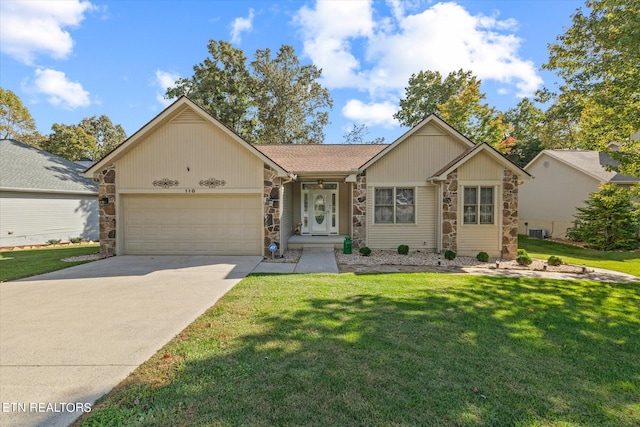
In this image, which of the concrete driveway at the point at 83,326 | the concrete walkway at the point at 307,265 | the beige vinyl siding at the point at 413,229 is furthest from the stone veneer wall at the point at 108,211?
the beige vinyl siding at the point at 413,229

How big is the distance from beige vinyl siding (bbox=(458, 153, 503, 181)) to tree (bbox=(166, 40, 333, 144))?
62.1 ft

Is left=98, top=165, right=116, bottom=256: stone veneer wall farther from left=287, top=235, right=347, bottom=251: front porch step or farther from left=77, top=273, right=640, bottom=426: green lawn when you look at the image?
left=77, top=273, right=640, bottom=426: green lawn

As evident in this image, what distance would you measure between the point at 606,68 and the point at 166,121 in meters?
14.1

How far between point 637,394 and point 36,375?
6.21 metres

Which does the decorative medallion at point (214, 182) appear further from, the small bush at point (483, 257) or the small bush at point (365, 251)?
the small bush at point (483, 257)

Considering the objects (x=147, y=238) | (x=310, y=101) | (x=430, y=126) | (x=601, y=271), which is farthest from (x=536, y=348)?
(x=310, y=101)

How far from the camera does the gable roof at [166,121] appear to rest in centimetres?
1034

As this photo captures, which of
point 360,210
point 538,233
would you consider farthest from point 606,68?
point 538,233

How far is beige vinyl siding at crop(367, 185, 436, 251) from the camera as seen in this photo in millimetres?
11930

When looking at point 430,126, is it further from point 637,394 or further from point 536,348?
point 637,394

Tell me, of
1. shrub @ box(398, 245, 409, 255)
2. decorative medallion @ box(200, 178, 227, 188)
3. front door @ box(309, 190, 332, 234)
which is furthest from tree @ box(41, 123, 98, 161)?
shrub @ box(398, 245, 409, 255)

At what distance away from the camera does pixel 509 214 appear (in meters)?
11.0

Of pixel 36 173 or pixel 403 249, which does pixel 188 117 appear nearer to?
pixel 403 249

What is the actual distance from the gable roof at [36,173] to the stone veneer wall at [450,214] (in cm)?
1895
